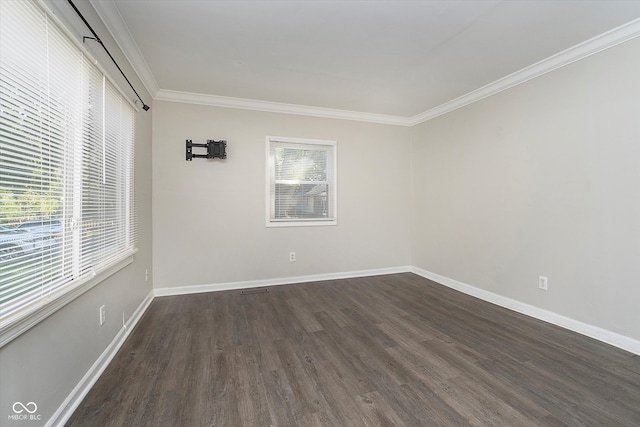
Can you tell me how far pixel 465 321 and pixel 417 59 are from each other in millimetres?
2690

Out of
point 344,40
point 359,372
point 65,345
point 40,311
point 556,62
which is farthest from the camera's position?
point 556,62

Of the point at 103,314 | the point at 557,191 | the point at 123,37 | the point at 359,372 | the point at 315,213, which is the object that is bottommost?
the point at 359,372

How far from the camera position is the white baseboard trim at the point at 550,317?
88.5 inches

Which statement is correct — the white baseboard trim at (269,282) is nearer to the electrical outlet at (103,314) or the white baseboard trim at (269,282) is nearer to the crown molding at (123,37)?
the electrical outlet at (103,314)

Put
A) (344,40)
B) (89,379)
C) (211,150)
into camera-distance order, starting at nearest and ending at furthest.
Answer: (89,379) → (344,40) → (211,150)

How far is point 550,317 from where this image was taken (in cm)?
275

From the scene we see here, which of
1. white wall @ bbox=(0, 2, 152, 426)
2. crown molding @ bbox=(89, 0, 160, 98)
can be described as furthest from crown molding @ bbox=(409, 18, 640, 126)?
white wall @ bbox=(0, 2, 152, 426)

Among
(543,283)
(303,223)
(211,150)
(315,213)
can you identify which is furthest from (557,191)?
(211,150)

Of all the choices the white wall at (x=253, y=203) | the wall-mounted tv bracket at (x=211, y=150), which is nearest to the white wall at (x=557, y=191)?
the white wall at (x=253, y=203)

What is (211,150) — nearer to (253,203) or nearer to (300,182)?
(253,203)

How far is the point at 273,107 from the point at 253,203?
1.39 m

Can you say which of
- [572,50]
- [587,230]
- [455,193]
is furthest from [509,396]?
[572,50]

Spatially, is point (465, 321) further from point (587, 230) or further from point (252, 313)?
point (252, 313)

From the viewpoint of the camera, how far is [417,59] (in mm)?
2719
